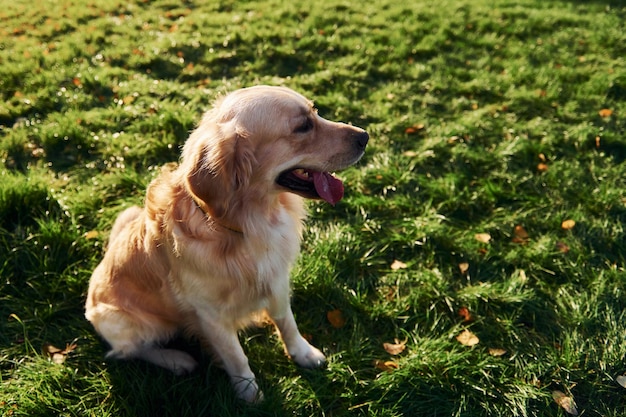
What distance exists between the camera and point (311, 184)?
7.32ft

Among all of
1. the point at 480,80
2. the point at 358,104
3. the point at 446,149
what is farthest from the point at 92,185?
the point at 480,80

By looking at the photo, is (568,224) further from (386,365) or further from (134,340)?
(134,340)

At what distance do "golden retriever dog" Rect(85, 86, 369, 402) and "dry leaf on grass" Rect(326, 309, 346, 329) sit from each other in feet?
0.95

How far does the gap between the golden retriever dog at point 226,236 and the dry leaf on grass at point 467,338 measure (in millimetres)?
866

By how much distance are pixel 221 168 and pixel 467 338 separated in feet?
5.80

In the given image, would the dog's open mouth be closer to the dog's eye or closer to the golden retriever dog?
the golden retriever dog

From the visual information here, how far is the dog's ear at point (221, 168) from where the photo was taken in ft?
6.39

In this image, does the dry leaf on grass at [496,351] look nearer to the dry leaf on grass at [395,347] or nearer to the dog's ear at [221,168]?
the dry leaf on grass at [395,347]

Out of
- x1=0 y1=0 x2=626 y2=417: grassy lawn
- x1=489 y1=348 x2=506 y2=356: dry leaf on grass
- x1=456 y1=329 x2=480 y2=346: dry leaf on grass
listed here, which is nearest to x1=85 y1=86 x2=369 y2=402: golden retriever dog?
x1=0 y1=0 x2=626 y2=417: grassy lawn

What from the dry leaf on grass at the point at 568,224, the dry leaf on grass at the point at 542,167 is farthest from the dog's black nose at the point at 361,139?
the dry leaf on grass at the point at 542,167

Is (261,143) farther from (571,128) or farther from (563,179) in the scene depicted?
(571,128)

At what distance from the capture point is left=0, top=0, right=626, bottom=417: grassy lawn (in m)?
2.45

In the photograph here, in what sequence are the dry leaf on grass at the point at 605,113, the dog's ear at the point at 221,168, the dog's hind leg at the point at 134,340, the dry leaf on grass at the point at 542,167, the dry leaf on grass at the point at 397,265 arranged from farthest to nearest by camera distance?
the dry leaf on grass at the point at 605,113 < the dry leaf on grass at the point at 542,167 < the dry leaf on grass at the point at 397,265 < the dog's hind leg at the point at 134,340 < the dog's ear at the point at 221,168

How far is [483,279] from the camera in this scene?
3.09 meters
